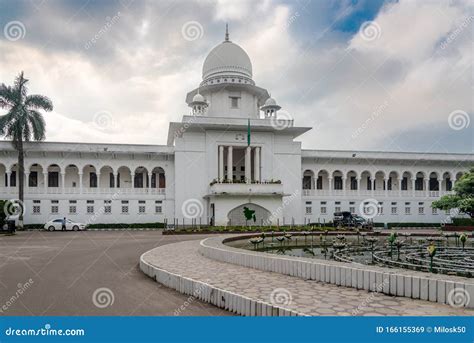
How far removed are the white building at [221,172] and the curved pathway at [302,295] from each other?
810 inches

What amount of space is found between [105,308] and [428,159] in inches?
1564

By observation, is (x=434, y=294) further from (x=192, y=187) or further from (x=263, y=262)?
(x=192, y=187)

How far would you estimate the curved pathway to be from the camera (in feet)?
17.3

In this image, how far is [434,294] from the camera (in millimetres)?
5684

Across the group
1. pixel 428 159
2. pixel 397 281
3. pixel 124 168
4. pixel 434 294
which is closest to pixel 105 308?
pixel 397 281

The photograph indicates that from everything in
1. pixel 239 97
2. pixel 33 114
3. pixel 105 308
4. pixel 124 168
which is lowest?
pixel 105 308

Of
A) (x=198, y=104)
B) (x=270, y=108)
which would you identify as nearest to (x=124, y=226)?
(x=198, y=104)

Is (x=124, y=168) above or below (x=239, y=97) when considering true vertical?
below

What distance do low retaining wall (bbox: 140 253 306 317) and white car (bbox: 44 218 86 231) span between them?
23.6 meters

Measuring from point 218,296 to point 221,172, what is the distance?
27.7 metres

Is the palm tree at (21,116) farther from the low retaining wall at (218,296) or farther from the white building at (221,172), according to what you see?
the low retaining wall at (218,296)

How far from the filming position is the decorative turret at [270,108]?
118 feet

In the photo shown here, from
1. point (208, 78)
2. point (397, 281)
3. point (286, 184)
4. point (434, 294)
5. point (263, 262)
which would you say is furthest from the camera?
point (208, 78)

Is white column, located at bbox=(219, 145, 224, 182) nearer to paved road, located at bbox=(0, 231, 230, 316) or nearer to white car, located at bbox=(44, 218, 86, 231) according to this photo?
white car, located at bbox=(44, 218, 86, 231)
